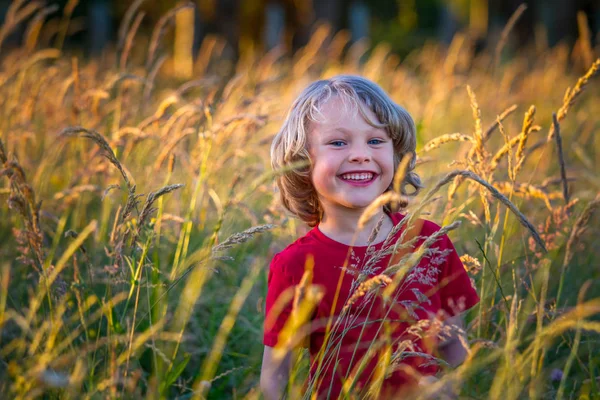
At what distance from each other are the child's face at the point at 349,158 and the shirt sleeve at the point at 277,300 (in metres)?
0.25

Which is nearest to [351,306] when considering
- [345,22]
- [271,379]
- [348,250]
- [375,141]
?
[348,250]

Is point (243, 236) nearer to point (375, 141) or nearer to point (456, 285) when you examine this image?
point (375, 141)

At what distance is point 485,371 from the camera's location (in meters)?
1.81

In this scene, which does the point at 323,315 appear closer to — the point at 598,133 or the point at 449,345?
the point at 449,345

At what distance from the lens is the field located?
1.31 m

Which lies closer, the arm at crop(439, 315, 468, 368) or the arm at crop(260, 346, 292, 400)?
the arm at crop(260, 346, 292, 400)

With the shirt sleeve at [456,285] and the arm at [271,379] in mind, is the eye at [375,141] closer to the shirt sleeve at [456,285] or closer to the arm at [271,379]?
the shirt sleeve at [456,285]

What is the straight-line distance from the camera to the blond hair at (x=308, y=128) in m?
1.76

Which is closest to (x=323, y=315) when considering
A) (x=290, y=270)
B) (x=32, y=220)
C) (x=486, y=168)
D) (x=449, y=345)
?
(x=290, y=270)

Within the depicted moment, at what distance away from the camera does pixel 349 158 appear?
1689mm

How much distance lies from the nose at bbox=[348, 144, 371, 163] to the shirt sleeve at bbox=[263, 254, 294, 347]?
13.4 inches

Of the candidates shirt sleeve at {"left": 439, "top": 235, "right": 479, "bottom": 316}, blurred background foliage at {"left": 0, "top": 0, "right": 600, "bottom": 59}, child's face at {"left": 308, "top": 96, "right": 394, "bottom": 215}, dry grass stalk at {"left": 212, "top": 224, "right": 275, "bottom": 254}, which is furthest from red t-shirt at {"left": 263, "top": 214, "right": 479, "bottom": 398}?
blurred background foliage at {"left": 0, "top": 0, "right": 600, "bottom": 59}

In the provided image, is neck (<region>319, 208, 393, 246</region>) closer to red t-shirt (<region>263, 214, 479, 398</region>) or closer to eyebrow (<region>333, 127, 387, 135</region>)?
red t-shirt (<region>263, 214, 479, 398</region>)

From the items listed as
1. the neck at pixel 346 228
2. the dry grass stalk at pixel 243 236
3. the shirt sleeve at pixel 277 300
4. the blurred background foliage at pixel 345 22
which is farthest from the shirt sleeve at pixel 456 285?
the blurred background foliage at pixel 345 22
